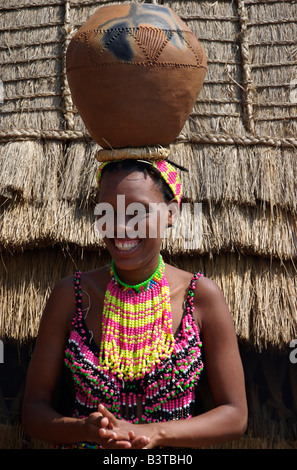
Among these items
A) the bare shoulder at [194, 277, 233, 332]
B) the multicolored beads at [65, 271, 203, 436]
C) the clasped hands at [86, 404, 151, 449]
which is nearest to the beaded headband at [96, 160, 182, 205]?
the bare shoulder at [194, 277, 233, 332]

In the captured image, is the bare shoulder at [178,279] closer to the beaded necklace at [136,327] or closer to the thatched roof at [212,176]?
the beaded necklace at [136,327]

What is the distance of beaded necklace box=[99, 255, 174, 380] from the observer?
238cm

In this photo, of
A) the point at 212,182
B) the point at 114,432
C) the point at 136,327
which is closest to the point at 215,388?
the point at 136,327

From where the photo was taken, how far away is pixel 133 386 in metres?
2.39

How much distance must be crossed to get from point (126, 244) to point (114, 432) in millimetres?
655

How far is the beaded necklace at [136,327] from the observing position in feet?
7.81

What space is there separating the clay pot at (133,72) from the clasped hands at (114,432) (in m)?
0.97

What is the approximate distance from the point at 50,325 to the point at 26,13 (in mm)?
1928

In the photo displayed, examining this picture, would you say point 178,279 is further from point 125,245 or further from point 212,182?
point 212,182

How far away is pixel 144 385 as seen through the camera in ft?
7.84

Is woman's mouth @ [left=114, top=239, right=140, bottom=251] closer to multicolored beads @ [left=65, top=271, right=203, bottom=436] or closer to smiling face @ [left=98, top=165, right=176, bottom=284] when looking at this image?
smiling face @ [left=98, top=165, right=176, bottom=284]

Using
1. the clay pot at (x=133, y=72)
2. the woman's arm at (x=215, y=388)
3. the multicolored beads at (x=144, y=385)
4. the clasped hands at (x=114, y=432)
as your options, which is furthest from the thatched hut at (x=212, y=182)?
the clasped hands at (x=114, y=432)

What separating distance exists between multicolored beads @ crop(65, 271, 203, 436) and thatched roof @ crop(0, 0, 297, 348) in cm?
66

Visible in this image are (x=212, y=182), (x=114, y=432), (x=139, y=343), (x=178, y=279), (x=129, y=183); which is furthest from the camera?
(x=212, y=182)
